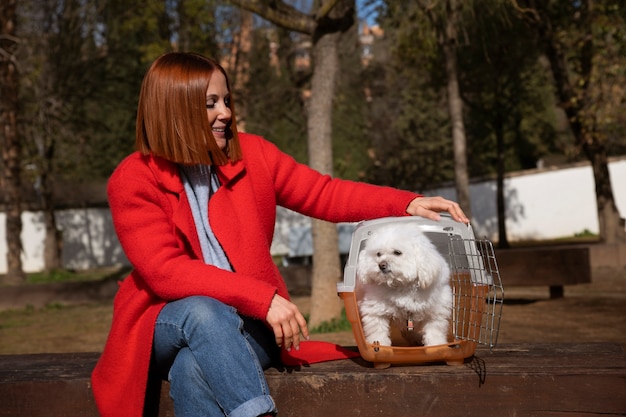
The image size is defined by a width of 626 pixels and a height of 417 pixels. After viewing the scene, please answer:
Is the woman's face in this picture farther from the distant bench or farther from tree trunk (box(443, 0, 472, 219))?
tree trunk (box(443, 0, 472, 219))

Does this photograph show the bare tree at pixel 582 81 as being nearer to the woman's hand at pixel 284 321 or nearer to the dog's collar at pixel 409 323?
the dog's collar at pixel 409 323

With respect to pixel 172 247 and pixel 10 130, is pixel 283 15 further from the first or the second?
pixel 10 130

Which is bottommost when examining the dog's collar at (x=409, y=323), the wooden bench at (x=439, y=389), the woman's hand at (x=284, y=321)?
the wooden bench at (x=439, y=389)

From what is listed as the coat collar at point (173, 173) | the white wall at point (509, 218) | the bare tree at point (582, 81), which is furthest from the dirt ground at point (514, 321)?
the white wall at point (509, 218)

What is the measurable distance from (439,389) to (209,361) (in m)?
0.80

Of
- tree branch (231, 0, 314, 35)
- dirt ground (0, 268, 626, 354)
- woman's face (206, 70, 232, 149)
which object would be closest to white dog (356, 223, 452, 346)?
woman's face (206, 70, 232, 149)

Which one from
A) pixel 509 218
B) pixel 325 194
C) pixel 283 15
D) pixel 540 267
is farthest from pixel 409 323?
pixel 509 218

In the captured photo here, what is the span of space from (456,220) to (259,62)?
65.8ft

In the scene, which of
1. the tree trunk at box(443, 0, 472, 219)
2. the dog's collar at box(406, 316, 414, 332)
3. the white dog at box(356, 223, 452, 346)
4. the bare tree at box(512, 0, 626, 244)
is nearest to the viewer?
the white dog at box(356, 223, 452, 346)

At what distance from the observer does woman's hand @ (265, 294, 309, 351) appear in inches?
97.8

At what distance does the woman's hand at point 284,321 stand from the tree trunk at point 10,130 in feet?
43.9

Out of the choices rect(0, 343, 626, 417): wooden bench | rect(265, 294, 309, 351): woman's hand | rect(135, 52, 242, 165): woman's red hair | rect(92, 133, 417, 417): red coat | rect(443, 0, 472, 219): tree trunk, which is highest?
rect(443, 0, 472, 219): tree trunk

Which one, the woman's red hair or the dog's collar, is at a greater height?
the woman's red hair

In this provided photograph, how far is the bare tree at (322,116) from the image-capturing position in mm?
A: 8180
